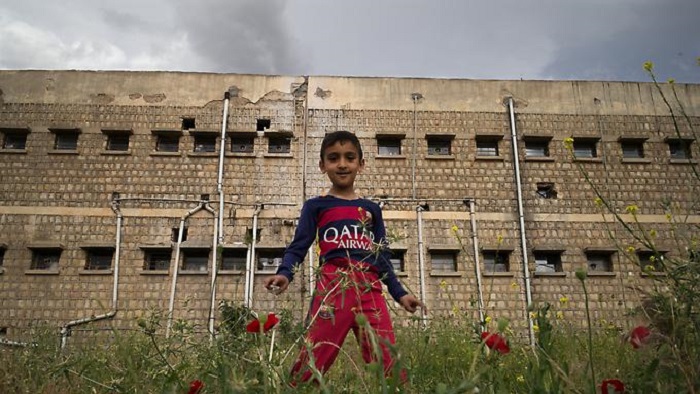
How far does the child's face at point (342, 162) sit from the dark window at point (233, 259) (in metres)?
8.30

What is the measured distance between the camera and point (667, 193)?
11.6 metres

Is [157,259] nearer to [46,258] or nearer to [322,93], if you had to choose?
[46,258]

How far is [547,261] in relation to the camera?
11250 millimetres

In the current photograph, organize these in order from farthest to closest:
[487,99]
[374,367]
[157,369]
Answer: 1. [487,99]
2. [157,369]
3. [374,367]

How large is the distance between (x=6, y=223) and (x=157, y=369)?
1144 cm

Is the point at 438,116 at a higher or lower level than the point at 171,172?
higher

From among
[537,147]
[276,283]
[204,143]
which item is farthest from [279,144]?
[276,283]

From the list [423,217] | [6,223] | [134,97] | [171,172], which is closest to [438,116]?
[423,217]

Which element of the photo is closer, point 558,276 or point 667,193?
point 558,276

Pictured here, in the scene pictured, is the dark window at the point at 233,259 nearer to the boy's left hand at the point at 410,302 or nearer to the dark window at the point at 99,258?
the dark window at the point at 99,258

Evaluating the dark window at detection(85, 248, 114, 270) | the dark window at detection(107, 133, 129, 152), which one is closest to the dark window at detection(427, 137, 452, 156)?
the dark window at detection(107, 133, 129, 152)

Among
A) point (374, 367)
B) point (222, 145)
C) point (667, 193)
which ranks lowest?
point (374, 367)

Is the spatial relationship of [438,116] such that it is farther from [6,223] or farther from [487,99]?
[6,223]

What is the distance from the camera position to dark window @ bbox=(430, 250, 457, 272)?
36.1 feet
